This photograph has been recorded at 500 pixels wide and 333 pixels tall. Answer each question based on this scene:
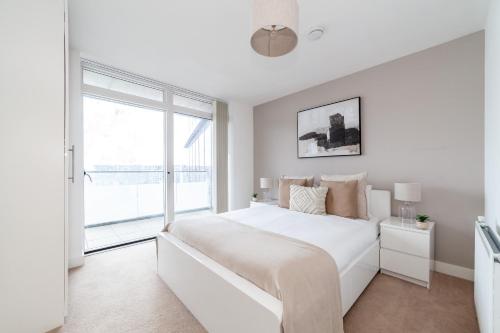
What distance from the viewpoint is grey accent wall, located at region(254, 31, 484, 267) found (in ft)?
6.64

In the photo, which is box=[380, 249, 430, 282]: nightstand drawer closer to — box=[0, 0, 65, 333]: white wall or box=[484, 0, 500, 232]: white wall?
box=[484, 0, 500, 232]: white wall

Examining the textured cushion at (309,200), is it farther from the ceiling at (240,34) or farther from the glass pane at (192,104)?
the glass pane at (192,104)

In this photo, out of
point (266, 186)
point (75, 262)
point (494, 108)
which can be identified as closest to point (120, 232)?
point (75, 262)

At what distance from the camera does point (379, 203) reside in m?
2.48

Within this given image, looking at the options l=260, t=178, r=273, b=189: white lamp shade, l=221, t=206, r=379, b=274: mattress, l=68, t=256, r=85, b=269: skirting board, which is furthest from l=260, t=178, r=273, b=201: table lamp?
l=68, t=256, r=85, b=269: skirting board

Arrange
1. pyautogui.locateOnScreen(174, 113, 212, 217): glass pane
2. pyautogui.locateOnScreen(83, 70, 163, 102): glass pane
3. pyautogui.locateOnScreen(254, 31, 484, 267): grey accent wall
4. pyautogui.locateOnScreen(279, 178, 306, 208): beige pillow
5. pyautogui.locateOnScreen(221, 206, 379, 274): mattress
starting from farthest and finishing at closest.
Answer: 1. pyautogui.locateOnScreen(174, 113, 212, 217): glass pane
2. pyautogui.locateOnScreen(279, 178, 306, 208): beige pillow
3. pyautogui.locateOnScreen(83, 70, 163, 102): glass pane
4. pyautogui.locateOnScreen(254, 31, 484, 267): grey accent wall
5. pyautogui.locateOnScreen(221, 206, 379, 274): mattress

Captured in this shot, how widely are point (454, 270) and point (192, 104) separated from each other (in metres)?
4.35

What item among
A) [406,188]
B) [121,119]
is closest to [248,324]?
[406,188]

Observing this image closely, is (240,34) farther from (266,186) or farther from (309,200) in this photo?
(266,186)

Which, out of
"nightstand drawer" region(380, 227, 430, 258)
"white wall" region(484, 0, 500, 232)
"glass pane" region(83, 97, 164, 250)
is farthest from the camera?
"glass pane" region(83, 97, 164, 250)

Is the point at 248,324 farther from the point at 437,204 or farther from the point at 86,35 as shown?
the point at 86,35

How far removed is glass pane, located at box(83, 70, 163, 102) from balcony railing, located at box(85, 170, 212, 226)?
152 centimetres

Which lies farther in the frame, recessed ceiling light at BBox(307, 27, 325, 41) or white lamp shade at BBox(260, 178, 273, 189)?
white lamp shade at BBox(260, 178, 273, 189)

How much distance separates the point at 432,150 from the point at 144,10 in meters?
3.27
